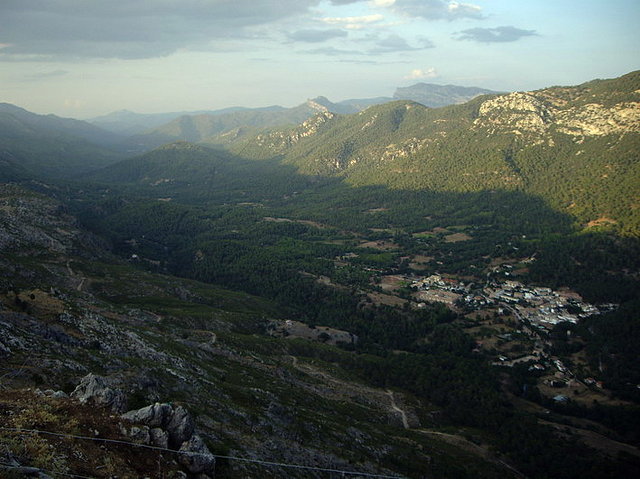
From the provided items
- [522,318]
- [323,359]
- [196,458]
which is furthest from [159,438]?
[522,318]

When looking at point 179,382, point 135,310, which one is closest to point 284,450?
point 179,382

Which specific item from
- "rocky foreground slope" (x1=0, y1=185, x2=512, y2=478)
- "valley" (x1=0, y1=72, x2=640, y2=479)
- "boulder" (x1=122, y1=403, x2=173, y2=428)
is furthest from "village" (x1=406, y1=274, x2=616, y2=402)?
"boulder" (x1=122, y1=403, x2=173, y2=428)

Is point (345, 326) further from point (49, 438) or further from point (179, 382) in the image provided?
point (49, 438)

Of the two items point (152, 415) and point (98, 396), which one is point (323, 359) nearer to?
point (152, 415)

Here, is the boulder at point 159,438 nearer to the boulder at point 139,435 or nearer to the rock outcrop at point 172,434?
the rock outcrop at point 172,434

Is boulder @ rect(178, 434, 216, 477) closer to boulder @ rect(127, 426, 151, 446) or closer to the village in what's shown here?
boulder @ rect(127, 426, 151, 446)
